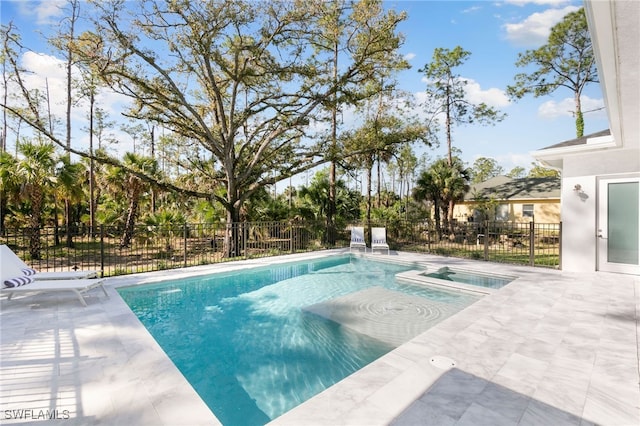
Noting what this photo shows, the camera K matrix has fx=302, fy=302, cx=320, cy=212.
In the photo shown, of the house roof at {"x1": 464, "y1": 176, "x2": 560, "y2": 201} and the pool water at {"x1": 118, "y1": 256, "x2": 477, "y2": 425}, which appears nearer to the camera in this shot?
the pool water at {"x1": 118, "y1": 256, "x2": 477, "y2": 425}

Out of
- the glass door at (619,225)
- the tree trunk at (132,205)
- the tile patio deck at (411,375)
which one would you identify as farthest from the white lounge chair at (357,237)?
the tree trunk at (132,205)

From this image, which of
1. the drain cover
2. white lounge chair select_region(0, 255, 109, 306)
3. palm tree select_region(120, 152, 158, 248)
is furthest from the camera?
palm tree select_region(120, 152, 158, 248)

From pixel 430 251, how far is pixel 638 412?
10.6m

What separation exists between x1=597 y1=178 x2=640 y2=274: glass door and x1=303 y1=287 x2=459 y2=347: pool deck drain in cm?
560

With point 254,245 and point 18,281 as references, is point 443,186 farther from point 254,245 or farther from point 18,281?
point 18,281

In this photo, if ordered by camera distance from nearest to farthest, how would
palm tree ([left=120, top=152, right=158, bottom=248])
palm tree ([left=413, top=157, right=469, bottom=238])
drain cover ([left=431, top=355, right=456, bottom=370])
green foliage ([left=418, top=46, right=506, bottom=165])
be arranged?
drain cover ([left=431, top=355, right=456, bottom=370]) → palm tree ([left=120, top=152, right=158, bottom=248]) → palm tree ([left=413, top=157, right=469, bottom=238]) → green foliage ([left=418, top=46, right=506, bottom=165])

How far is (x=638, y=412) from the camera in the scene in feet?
9.01

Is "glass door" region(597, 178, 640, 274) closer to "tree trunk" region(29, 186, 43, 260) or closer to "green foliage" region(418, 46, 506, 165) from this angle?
"green foliage" region(418, 46, 506, 165)

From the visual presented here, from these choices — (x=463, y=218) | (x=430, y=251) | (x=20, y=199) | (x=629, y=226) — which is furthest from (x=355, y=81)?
(x=463, y=218)

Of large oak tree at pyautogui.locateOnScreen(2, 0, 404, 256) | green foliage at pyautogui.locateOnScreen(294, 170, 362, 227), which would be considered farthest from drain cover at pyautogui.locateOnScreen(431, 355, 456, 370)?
green foliage at pyautogui.locateOnScreen(294, 170, 362, 227)

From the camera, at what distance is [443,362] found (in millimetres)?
3627

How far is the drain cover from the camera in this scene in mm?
3530

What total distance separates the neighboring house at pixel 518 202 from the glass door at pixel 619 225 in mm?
13516

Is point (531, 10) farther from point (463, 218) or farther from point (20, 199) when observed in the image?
point (20, 199)
